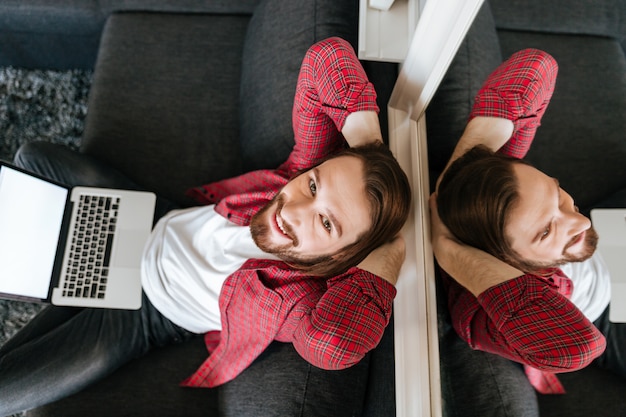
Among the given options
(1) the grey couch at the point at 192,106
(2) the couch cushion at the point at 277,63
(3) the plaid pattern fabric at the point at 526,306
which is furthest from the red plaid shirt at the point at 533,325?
(2) the couch cushion at the point at 277,63

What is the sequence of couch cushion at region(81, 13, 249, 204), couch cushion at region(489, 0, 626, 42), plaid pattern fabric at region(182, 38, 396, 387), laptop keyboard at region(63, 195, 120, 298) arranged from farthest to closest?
1. couch cushion at region(81, 13, 249, 204)
2. laptop keyboard at region(63, 195, 120, 298)
3. plaid pattern fabric at region(182, 38, 396, 387)
4. couch cushion at region(489, 0, 626, 42)

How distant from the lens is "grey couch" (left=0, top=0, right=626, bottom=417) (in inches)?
30.1

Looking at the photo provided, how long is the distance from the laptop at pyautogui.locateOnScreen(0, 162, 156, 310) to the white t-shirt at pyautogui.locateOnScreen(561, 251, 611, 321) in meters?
1.15

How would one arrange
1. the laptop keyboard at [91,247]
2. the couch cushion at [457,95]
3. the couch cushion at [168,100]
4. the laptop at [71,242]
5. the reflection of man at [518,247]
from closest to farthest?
the reflection of man at [518,247] → the couch cushion at [457,95] → the laptop at [71,242] → the laptop keyboard at [91,247] → the couch cushion at [168,100]

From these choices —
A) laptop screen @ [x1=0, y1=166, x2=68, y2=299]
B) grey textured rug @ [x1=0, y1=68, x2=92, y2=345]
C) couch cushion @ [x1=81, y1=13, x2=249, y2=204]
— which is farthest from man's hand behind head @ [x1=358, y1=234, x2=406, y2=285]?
grey textured rug @ [x1=0, y1=68, x2=92, y2=345]

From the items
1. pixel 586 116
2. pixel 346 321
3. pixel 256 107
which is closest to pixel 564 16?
pixel 586 116

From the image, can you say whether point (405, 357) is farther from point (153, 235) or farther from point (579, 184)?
point (153, 235)

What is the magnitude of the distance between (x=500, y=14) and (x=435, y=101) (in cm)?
27

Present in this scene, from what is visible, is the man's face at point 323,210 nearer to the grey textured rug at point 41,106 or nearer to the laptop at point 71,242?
the laptop at point 71,242

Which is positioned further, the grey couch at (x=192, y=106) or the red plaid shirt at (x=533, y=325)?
the grey couch at (x=192, y=106)

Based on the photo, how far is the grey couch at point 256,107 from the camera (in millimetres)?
764

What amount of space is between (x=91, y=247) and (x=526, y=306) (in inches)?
47.0

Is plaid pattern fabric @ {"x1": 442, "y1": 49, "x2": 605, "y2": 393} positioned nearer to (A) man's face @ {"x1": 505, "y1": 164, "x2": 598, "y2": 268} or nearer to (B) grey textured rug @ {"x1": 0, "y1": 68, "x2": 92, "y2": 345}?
(A) man's face @ {"x1": 505, "y1": 164, "x2": 598, "y2": 268}

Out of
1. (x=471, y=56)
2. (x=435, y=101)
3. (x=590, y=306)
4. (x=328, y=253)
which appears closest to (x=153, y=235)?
(x=328, y=253)
